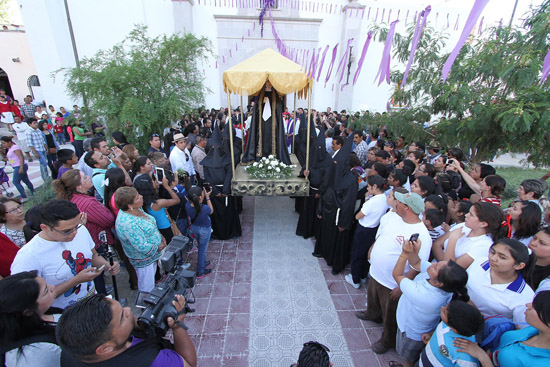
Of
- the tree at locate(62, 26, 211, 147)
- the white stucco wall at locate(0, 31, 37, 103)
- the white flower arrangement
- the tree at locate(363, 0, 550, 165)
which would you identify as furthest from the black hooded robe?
the white stucco wall at locate(0, 31, 37, 103)

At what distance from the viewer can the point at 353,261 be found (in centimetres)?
388

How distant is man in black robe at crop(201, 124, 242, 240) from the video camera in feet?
8.44

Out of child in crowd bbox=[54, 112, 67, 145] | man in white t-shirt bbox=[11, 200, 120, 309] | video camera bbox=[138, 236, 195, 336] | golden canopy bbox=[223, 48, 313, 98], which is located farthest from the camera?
child in crowd bbox=[54, 112, 67, 145]

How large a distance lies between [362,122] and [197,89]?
16.6ft

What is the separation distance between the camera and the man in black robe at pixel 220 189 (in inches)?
192

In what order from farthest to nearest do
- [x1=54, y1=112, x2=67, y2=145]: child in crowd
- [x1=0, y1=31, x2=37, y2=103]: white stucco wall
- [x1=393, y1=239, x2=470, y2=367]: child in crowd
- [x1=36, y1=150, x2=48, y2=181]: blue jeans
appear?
[x1=0, y1=31, x2=37, y2=103]: white stucco wall, [x1=54, y1=112, x2=67, y2=145]: child in crowd, [x1=36, y1=150, x2=48, y2=181]: blue jeans, [x1=393, y1=239, x2=470, y2=367]: child in crowd

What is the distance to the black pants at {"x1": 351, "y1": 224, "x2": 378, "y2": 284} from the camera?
358cm

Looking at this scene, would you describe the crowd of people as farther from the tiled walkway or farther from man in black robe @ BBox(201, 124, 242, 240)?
the tiled walkway

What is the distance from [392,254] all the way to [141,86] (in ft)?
23.9

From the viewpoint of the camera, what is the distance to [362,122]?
620 cm

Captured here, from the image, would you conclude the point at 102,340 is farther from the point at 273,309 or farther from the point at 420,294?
the point at 273,309

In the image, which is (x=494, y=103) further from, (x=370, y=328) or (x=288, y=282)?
(x=288, y=282)

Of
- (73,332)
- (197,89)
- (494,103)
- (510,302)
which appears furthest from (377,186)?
(197,89)

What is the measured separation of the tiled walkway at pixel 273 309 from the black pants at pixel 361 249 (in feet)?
0.90
